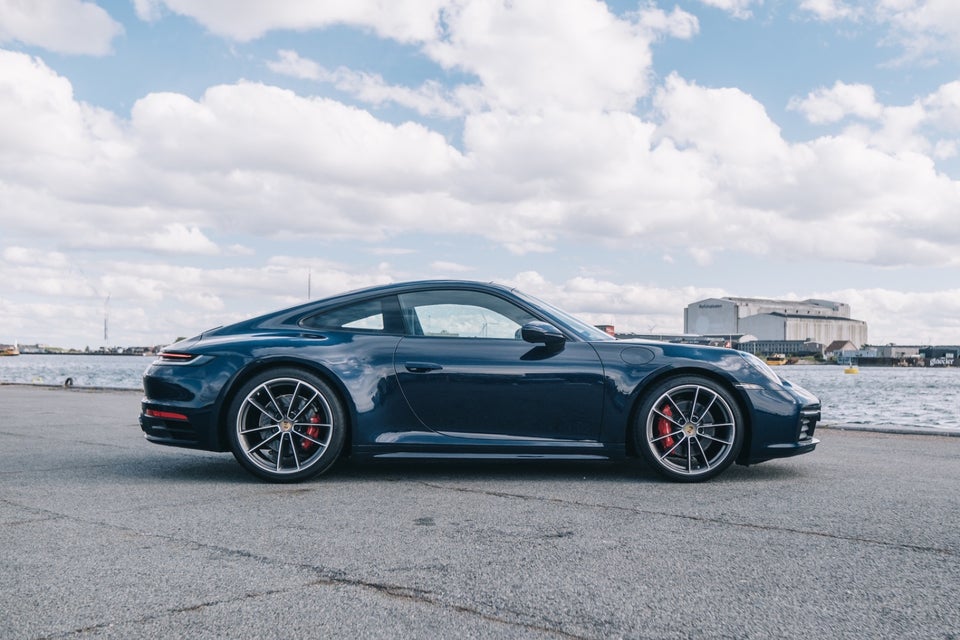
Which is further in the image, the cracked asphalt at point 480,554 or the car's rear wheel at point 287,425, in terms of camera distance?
the car's rear wheel at point 287,425

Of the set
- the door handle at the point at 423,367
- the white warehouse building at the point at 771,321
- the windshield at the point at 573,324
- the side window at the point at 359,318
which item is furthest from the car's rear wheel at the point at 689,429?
the white warehouse building at the point at 771,321

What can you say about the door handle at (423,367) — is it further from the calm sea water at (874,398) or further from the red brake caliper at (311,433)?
the calm sea water at (874,398)

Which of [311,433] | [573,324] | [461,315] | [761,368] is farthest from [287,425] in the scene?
[761,368]

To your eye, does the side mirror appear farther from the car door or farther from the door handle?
the door handle

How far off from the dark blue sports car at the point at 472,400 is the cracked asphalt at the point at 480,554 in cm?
25

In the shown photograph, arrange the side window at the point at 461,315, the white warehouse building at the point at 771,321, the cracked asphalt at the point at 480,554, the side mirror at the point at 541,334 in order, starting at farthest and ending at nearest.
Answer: the white warehouse building at the point at 771,321 → the side window at the point at 461,315 → the side mirror at the point at 541,334 → the cracked asphalt at the point at 480,554

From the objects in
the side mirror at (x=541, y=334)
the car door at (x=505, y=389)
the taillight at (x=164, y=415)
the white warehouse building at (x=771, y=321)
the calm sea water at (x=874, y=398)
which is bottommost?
the calm sea water at (x=874, y=398)

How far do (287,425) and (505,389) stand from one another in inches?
54.8

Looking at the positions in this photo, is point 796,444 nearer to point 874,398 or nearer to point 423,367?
point 423,367

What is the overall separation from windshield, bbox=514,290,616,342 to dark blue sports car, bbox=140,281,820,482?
4cm

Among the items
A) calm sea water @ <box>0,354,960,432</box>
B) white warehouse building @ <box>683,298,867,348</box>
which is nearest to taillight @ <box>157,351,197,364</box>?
calm sea water @ <box>0,354,960,432</box>

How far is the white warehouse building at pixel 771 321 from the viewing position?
174 m

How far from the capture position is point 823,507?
4.38 m

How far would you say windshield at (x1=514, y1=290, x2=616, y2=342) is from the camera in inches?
215
